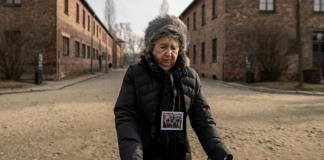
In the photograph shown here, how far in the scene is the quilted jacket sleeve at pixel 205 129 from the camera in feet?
7.21

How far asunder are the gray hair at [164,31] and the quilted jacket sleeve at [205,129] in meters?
0.29

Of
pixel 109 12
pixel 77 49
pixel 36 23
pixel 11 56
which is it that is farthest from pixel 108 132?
pixel 109 12

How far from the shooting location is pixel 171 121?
2238 mm

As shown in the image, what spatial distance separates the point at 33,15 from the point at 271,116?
58.9ft

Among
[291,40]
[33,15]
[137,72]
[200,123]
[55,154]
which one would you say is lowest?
[55,154]

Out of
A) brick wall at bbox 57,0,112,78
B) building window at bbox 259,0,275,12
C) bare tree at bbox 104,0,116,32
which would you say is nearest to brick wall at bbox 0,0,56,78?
brick wall at bbox 57,0,112,78

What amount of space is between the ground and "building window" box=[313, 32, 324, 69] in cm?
1400

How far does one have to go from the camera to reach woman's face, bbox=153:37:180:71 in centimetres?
229

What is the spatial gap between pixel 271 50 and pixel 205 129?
19.2m

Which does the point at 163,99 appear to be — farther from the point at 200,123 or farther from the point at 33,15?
the point at 33,15

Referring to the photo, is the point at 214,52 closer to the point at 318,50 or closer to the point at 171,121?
the point at 318,50

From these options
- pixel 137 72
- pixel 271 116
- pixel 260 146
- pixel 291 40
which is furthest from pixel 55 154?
pixel 291 40

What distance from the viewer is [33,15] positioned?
2341 centimetres

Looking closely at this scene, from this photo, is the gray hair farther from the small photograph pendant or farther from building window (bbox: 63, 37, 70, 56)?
building window (bbox: 63, 37, 70, 56)
